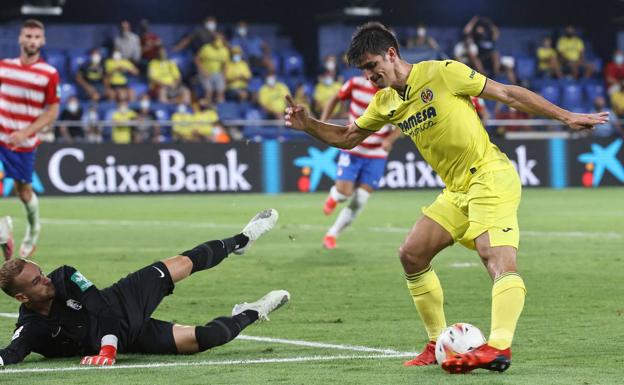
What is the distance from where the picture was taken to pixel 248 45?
104ft

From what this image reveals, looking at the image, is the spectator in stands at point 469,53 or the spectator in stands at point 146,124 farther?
the spectator in stands at point 469,53

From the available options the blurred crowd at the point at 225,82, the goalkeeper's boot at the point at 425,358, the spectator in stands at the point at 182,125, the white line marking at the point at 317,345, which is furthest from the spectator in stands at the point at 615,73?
the goalkeeper's boot at the point at 425,358

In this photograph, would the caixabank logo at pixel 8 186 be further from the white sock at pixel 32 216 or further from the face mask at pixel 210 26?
the white sock at pixel 32 216

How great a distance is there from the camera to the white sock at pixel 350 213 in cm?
1516

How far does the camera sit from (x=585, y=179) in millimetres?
28344

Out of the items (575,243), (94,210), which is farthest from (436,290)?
(94,210)

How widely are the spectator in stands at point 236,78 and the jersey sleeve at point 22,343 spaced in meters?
22.6

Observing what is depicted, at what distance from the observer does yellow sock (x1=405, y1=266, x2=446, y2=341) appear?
24.7ft

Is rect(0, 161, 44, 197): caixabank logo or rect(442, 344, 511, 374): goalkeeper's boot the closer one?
rect(442, 344, 511, 374): goalkeeper's boot

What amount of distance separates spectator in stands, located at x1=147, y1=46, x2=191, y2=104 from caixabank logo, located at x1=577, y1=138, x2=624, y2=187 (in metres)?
8.82

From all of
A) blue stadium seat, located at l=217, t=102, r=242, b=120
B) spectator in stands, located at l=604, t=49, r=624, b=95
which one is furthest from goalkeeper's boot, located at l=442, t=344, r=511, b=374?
spectator in stands, located at l=604, t=49, r=624, b=95

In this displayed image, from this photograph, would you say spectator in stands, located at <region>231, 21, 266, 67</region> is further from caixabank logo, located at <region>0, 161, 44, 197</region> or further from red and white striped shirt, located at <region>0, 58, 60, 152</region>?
red and white striped shirt, located at <region>0, 58, 60, 152</region>

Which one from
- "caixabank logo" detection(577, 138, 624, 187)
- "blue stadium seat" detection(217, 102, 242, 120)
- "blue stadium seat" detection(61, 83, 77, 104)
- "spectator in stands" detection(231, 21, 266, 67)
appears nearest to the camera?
"blue stadium seat" detection(61, 83, 77, 104)

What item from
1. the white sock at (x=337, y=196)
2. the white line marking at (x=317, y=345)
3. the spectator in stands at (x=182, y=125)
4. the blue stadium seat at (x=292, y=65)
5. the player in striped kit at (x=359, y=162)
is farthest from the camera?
A: the blue stadium seat at (x=292, y=65)
